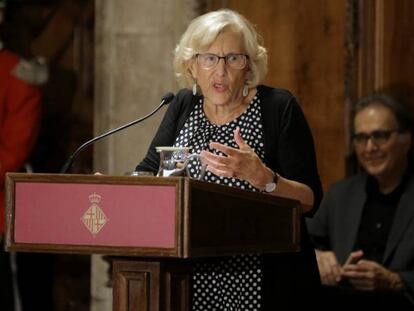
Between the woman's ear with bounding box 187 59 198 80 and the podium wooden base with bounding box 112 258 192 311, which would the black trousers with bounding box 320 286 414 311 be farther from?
the podium wooden base with bounding box 112 258 192 311

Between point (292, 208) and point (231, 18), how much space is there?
0.59 metres

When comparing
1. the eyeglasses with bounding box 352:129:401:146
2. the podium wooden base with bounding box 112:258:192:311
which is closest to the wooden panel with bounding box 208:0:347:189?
the eyeglasses with bounding box 352:129:401:146

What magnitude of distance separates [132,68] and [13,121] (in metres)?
0.70

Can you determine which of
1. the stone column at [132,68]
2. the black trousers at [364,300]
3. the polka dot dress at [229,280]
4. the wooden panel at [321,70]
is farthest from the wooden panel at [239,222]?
the stone column at [132,68]

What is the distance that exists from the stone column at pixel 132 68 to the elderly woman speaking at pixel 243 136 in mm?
2426

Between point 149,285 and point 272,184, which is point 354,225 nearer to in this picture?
point 272,184

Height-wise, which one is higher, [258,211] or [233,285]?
[258,211]

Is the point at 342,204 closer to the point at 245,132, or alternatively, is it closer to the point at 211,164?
the point at 245,132

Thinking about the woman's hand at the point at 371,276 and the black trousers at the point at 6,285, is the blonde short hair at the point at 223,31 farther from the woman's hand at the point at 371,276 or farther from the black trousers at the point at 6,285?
the black trousers at the point at 6,285

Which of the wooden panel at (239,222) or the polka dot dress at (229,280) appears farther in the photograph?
the polka dot dress at (229,280)

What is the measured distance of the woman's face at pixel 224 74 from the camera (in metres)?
3.12

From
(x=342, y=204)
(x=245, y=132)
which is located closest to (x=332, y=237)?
(x=342, y=204)

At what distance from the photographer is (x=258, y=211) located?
286 centimetres

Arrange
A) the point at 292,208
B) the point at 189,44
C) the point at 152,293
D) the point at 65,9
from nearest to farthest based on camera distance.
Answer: the point at 152,293 < the point at 292,208 < the point at 189,44 < the point at 65,9
